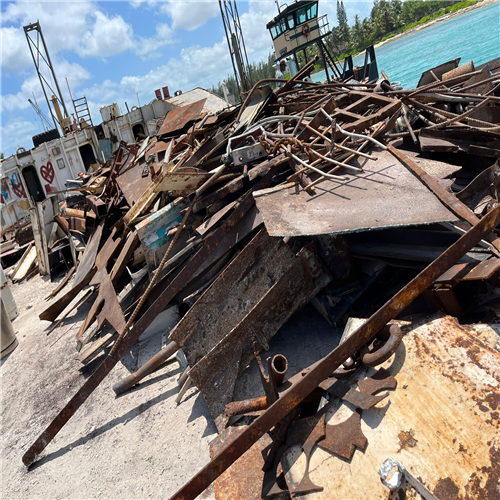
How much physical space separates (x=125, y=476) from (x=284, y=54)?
21710 mm

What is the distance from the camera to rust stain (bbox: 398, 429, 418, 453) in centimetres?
169

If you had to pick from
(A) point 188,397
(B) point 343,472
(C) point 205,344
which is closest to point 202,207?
(C) point 205,344

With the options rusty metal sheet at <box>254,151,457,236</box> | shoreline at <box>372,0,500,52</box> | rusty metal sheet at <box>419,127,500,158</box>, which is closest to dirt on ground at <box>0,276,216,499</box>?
rusty metal sheet at <box>254,151,457,236</box>

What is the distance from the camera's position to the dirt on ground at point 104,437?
8.94 feet

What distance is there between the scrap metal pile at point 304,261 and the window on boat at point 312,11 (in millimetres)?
18195

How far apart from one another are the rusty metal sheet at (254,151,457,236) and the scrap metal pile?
0.6 inches

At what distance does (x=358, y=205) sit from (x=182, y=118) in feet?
19.1

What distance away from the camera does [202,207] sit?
3.94 metres

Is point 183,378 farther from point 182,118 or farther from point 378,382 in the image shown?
point 182,118

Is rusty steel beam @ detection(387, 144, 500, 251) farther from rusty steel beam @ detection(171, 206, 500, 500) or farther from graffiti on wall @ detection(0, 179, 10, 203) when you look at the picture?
graffiti on wall @ detection(0, 179, 10, 203)

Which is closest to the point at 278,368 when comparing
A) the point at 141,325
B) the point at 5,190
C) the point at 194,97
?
the point at 141,325

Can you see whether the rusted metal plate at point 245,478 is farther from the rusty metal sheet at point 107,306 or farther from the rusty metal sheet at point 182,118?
the rusty metal sheet at point 182,118

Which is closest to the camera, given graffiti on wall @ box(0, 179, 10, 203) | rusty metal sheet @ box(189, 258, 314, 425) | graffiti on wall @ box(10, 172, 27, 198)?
rusty metal sheet @ box(189, 258, 314, 425)

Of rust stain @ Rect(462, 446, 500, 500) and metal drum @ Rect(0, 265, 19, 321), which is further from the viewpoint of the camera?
metal drum @ Rect(0, 265, 19, 321)
